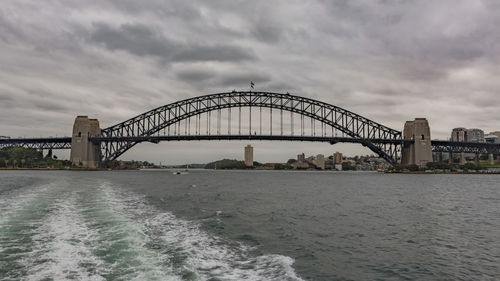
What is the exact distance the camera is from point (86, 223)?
10.4 meters

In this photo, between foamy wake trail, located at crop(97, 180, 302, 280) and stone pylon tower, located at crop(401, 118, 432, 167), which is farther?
stone pylon tower, located at crop(401, 118, 432, 167)

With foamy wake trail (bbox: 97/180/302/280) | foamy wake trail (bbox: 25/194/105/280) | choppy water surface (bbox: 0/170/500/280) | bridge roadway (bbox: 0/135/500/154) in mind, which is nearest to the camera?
foamy wake trail (bbox: 25/194/105/280)

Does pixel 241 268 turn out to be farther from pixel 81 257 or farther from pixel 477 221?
pixel 477 221

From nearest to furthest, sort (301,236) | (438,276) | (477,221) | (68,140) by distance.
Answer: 1. (438,276)
2. (301,236)
3. (477,221)
4. (68,140)

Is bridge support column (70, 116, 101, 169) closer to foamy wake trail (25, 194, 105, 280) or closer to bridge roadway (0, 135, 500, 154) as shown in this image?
bridge roadway (0, 135, 500, 154)

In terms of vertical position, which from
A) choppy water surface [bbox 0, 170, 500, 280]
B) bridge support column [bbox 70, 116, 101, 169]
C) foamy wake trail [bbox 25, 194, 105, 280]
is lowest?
choppy water surface [bbox 0, 170, 500, 280]

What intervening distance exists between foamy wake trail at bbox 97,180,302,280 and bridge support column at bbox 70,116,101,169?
8229 cm

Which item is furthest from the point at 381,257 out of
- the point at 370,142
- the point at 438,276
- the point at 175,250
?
the point at 370,142

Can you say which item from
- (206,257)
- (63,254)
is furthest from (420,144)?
(63,254)

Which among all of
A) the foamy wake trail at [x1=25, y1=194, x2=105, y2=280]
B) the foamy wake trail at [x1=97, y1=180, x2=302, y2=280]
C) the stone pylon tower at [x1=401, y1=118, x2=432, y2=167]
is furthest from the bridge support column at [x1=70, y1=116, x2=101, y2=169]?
the stone pylon tower at [x1=401, y1=118, x2=432, y2=167]

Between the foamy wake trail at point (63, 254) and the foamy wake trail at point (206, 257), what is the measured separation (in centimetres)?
134

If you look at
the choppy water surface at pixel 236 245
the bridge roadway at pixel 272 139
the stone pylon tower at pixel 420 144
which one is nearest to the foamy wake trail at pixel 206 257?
the choppy water surface at pixel 236 245

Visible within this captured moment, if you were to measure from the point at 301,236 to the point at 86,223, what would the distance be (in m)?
6.78

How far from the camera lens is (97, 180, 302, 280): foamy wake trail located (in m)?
6.13
